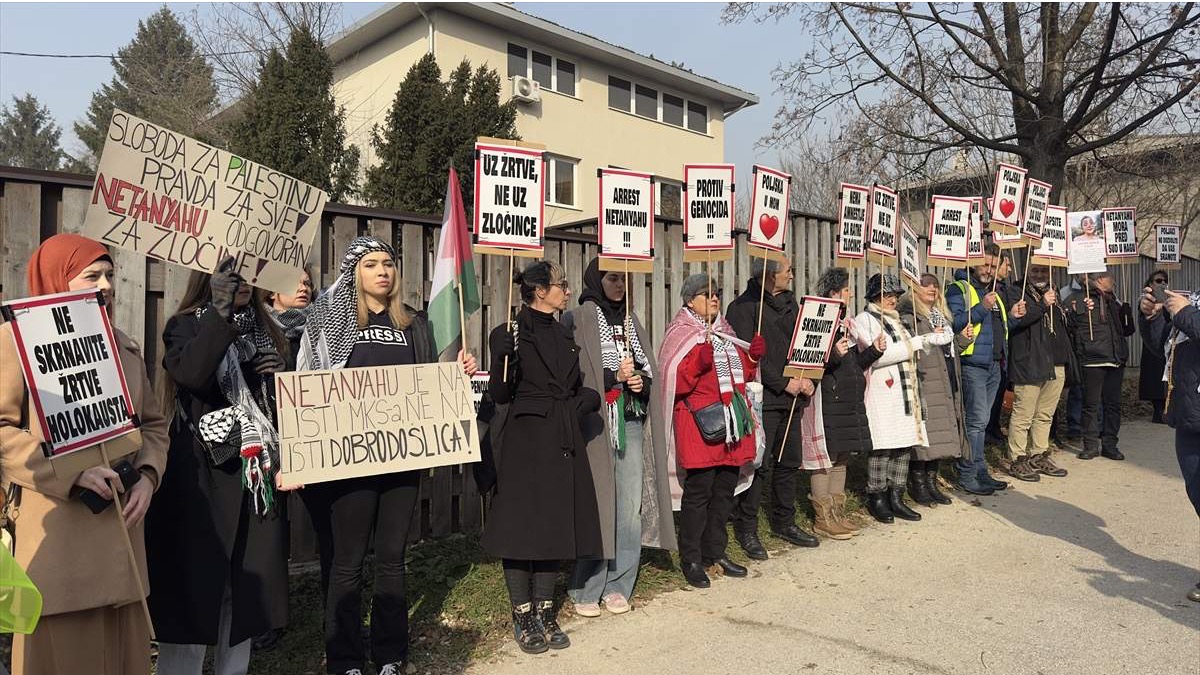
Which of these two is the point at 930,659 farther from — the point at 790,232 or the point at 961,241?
the point at 790,232

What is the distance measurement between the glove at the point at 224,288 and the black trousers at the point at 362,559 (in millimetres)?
994

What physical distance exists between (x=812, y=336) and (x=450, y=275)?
120 inches

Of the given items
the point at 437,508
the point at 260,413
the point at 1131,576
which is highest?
the point at 260,413

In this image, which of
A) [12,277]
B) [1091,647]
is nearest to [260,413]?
[12,277]

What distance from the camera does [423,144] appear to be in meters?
16.9

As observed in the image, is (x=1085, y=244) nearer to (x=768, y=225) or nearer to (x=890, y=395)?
(x=890, y=395)

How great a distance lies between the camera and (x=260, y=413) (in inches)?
149

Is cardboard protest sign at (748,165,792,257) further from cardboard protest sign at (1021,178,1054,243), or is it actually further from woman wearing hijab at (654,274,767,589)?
cardboard protest sign at (1021,178,1054,243)

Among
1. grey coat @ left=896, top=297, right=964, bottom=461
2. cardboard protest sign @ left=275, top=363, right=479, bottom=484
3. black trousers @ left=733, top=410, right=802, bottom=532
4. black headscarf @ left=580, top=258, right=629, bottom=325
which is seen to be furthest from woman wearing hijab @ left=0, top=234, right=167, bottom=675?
grey coat @ left=896, top=297, right=964, bottom=461

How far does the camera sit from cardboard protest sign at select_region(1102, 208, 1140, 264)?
10.1 m

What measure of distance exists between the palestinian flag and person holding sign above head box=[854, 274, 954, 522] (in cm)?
380

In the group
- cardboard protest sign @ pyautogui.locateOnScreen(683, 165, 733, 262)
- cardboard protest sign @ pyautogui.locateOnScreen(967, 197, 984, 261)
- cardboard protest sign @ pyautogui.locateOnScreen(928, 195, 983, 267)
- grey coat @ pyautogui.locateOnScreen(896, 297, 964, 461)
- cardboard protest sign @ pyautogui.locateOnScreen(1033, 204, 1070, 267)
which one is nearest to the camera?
cardboard protest sign @ pyautogui.locateOnScreen(683, 165, 733, 262)

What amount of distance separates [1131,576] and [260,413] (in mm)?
5884

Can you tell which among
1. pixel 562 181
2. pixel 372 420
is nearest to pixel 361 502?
pixel 372 420
